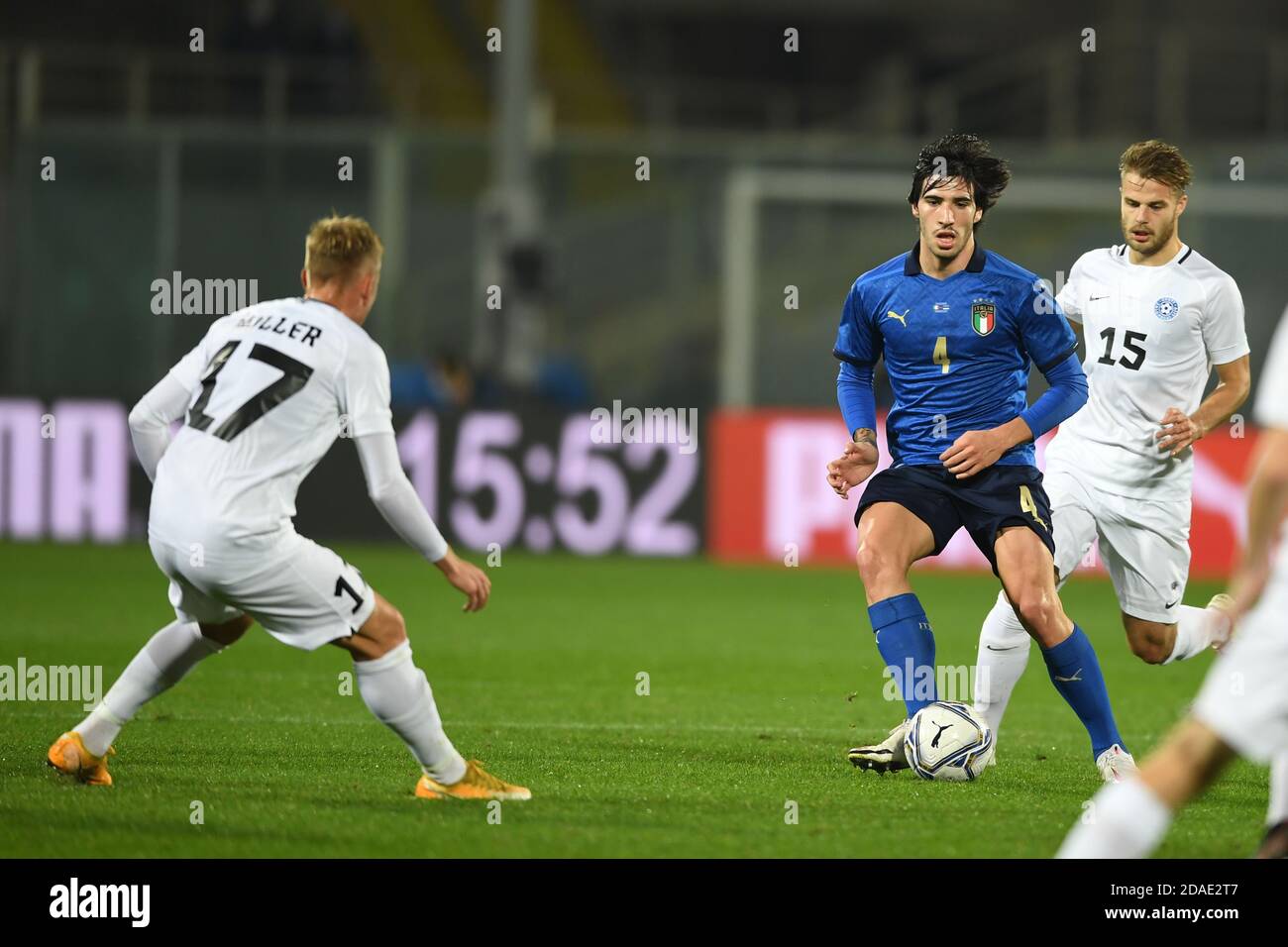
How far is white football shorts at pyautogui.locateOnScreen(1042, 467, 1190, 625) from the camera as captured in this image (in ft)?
22.2

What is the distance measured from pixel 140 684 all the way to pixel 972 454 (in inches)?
106

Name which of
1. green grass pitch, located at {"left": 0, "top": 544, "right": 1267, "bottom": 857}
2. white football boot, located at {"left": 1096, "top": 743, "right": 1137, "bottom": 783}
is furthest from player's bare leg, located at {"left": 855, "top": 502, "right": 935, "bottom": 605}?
white football boot, located at {"left": 1096, "top": 743, "right": 1137, "bottom": 783}

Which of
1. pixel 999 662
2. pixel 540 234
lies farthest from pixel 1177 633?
pixel 540 234

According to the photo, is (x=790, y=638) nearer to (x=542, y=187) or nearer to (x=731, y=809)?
(x=731, y=809)

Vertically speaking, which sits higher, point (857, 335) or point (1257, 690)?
point (857, 335)

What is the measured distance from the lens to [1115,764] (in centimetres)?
626

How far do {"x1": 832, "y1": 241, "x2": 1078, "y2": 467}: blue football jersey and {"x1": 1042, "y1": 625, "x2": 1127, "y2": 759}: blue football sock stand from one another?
0.64 meters

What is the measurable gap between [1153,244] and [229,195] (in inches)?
479

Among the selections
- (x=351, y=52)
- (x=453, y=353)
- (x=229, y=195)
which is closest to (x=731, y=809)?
(x=453, y=353)

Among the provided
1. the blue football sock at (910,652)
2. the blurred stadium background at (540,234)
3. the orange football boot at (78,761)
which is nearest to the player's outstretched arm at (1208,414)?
the blue football sock at (910,652)

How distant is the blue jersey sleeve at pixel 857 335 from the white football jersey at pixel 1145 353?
844 millimetres

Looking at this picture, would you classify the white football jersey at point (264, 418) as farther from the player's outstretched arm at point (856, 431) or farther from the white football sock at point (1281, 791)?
the white football sock at point (1281, 791)

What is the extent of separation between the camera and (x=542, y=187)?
61.9 feet

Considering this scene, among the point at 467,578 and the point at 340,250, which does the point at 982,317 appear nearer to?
the point at 467,578
